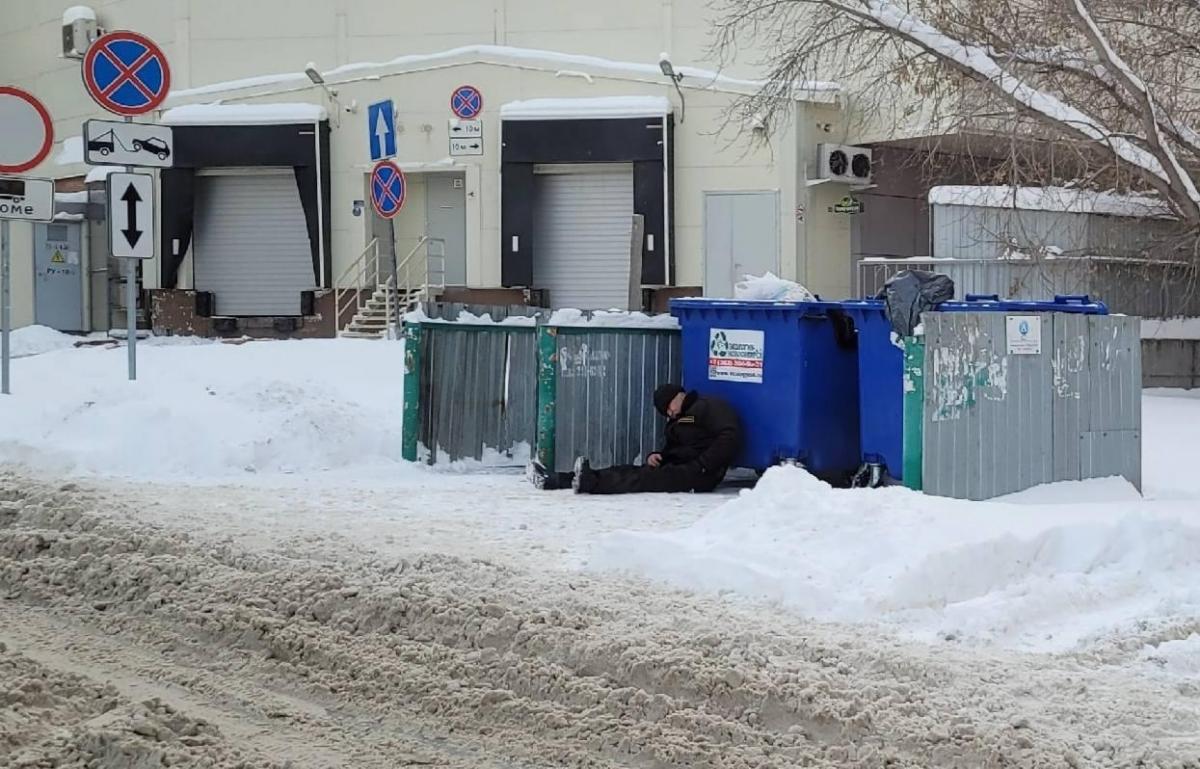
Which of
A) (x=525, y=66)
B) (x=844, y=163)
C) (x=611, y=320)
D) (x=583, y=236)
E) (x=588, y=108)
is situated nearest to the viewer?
(x=611, y=320)

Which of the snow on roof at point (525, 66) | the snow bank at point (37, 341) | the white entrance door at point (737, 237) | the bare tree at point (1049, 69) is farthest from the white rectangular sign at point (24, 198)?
the white entrance door at point (737, 237)

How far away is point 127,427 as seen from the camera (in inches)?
465

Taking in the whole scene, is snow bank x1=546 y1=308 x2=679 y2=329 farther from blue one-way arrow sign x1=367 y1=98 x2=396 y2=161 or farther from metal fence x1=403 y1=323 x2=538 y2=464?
blue one-way arrow sign x1=367 y1=98 x2=396 y2=161

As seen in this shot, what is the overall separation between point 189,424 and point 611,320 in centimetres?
377

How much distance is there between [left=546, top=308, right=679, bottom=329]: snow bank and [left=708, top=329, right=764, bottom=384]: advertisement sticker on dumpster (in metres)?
0.57

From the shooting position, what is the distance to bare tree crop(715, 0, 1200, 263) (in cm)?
1198

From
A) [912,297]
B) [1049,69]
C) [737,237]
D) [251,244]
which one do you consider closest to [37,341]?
[251,244]

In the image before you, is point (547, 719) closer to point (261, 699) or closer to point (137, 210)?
point (261, 699)

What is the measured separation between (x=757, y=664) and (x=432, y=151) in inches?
892

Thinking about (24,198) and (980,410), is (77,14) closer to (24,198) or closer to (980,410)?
(24,198)

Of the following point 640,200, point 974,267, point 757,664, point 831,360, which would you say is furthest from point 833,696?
point 640,200

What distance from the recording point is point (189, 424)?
1199 centimetres

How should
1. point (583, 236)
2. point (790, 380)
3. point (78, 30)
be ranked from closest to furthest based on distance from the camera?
1. point (790, 380)
2. point (583, 236)
3. point (78, 30)

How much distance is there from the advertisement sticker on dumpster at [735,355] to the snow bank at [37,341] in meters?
14.5
